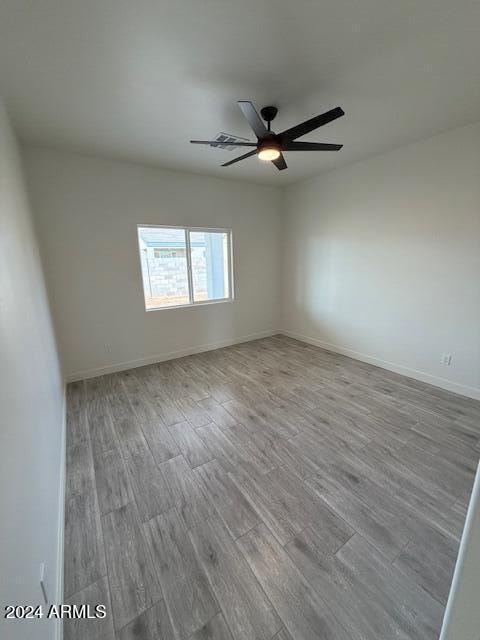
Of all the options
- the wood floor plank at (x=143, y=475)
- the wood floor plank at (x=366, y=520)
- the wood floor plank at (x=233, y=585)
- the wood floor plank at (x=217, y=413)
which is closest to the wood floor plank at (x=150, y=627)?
the wood floor plank at (x=233, y=585)

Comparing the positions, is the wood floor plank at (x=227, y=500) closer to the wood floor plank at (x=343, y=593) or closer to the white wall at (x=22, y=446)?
the wood floor plank at (x=343, y=593)

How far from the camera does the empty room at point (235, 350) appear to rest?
46.2 inches

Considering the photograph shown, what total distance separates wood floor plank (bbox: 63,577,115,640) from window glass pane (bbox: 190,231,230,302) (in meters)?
3.39

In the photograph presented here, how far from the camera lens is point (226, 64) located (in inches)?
66.9

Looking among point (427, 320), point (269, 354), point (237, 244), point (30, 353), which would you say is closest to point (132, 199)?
point (237, 244)

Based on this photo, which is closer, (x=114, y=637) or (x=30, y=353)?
(x=114, y=637)

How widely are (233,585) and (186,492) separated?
61 centimetres

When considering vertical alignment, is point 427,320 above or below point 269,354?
above

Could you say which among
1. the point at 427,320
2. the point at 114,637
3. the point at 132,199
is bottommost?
the point at 114,637

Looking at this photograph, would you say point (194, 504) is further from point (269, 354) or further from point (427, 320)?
point (427, 320)

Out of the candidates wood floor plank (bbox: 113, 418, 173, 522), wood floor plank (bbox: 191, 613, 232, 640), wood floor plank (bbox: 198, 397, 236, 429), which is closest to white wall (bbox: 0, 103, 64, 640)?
wood floor plank (bbox: 113, 418, 173, 522)

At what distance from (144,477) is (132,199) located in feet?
10.6

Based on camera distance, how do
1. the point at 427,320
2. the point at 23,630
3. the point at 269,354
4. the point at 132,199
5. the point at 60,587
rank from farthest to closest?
the point at 269,354, the point at 132,199, the point at 427,320, the point at 60,587, the point at 23,630

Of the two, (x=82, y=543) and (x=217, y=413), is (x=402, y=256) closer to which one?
(x=217, y=413)
